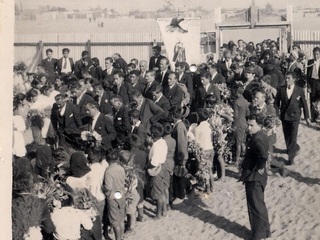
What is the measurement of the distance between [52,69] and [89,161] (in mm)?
6668

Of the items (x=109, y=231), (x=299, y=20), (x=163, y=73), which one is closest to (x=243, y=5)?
(x=299, y=20)

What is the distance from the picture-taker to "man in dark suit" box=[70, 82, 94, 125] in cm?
793

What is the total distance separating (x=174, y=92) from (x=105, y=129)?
5.77 ft

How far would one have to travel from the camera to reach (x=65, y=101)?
7.89 m

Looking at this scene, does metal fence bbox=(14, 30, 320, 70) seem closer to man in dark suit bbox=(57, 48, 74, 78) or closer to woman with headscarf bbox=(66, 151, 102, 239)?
man in dark suit bbox=(57, 48, 74, 78)

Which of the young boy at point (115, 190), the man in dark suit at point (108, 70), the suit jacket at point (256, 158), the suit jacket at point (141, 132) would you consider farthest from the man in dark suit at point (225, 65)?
the young boy at point (115, 190)

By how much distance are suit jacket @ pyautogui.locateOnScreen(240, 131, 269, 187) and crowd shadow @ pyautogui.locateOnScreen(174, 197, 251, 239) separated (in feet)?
3.11

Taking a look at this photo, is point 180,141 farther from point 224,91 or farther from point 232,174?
point 224,91

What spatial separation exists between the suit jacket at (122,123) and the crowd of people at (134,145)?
2 centimetres

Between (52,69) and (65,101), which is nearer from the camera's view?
(65,101)

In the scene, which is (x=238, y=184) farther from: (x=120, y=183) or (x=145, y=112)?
(x=120, y=183)

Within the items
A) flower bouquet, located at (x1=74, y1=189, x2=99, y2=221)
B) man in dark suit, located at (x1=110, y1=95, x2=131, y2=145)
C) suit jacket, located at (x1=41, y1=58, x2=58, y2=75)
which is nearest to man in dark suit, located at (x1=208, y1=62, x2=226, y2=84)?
man in dark suit, located at (x1=110, y1=95, x2=131, y2=145)

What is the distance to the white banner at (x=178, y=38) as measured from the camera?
1254cm

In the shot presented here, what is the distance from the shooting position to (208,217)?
7543 mm
